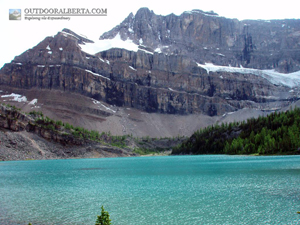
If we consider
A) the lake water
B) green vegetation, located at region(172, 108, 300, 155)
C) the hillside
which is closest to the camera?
the lake water

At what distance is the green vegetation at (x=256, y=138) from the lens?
103000 millimetres

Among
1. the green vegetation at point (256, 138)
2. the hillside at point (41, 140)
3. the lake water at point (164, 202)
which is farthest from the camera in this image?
the hillside at point (41, 140)

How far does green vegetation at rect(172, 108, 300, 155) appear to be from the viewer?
10300cm

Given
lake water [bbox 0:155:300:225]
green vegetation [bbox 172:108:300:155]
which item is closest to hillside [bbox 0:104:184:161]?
green vegetation [bbox 172:108:300:155]

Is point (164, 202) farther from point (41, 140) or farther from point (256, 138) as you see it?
point (41, 140)

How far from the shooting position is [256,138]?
116062 millimetres

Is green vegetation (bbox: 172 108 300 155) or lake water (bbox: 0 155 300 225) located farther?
green vegetation (bbox: 172 108 300 155)

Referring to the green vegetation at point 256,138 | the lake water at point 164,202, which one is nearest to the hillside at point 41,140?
the green vegetation at point 256,138

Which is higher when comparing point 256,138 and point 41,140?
point 256,138

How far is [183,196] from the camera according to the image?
38188 mm

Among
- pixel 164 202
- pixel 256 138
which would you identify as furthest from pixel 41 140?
pixel 164 202

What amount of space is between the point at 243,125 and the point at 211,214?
118981mm

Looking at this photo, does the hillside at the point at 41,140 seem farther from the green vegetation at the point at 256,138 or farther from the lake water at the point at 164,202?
the lake water at the point at 164,202

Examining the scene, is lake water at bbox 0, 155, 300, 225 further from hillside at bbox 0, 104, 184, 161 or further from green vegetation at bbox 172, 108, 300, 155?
hillside at bbox 0, 104, 184, 161
